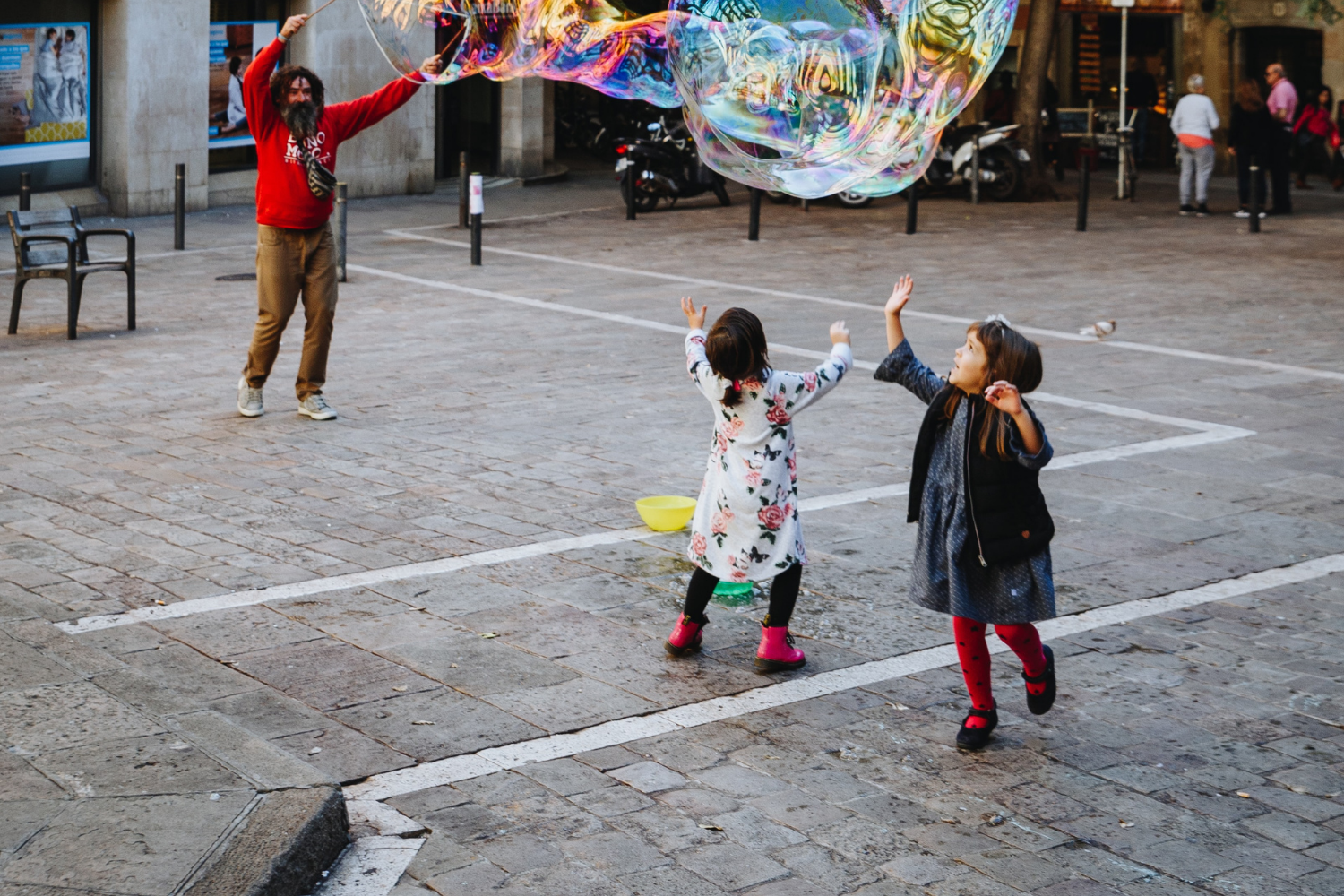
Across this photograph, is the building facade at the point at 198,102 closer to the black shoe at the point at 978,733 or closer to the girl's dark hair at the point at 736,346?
the girl's dark hair at the point at 736,346

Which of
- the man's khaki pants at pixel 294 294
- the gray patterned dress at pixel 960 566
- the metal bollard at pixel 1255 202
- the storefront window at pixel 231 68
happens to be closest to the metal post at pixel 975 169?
the metal bollard at pixel 1255 202

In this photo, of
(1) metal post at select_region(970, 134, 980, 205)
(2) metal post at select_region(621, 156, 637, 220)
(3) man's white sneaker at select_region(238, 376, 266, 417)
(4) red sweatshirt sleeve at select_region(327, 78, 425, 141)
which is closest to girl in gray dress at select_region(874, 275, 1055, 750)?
Answer: (4) red sweatshirt sleeve at select_region(327, 78, 425, 141)

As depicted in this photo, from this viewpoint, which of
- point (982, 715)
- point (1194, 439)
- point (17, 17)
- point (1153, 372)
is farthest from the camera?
point (17, 17)

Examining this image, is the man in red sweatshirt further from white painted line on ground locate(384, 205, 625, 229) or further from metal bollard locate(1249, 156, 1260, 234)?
metal bollard locate(1249, 156, 1260, 234)

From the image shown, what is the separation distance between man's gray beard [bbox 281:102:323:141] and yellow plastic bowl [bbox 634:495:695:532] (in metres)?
3.14

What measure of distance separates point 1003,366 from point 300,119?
526 centimetres

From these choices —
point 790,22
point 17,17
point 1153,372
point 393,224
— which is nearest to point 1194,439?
point 1153,372

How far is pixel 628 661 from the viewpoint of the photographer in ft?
18.2

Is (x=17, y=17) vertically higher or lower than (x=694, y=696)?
higher

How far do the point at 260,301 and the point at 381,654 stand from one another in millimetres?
4136

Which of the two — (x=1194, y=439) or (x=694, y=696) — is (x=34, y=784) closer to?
(x=694, y=696)

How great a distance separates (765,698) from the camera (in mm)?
5250

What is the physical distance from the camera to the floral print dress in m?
5.38

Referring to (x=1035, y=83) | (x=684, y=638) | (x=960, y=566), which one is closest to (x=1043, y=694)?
(x=960, y=566)
